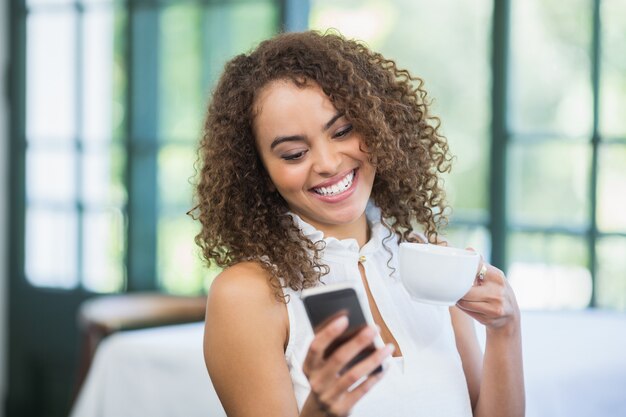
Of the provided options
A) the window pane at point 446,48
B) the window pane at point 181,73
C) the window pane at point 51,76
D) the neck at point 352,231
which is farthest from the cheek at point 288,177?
the window pane at point 446,48

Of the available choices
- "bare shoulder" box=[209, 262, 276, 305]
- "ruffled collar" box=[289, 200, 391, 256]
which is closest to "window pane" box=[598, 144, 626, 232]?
"ruffled collar" box=[289, 200, 391, 256]

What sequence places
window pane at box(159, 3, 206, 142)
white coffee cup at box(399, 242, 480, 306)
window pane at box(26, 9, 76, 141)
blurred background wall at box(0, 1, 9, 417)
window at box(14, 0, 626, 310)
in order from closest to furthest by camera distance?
1. white coffee cup at box(399, 242, 480, 306)
2. window at box(14, 0, 626, 310)
3. window pane at box(159, 3, 206, 142)
4. window pane at box(26, 9, 76, 141)
5. blurred background wall at box(0, 1, 9, 417)

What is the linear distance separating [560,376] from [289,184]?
28.5 inches

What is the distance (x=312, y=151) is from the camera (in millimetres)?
1224

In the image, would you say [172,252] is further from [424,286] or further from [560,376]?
[424,286]

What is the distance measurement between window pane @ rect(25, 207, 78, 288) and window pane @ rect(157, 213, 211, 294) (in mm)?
560

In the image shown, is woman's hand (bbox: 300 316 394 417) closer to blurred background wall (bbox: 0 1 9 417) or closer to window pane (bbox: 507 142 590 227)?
window pane (bbox: 507 142 590 227)

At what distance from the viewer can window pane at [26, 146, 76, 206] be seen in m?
4.18

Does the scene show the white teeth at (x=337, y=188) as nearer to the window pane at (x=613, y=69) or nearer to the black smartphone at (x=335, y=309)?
the black smartphone at (x=335, y=309)

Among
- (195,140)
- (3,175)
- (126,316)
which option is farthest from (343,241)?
(3,175)

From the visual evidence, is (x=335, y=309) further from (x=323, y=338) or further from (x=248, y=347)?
(x=248, y=347)

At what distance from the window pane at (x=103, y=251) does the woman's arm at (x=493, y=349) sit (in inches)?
112

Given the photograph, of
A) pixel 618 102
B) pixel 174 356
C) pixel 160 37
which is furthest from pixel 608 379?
pixel 160 37

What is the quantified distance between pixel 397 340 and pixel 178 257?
266 cm
